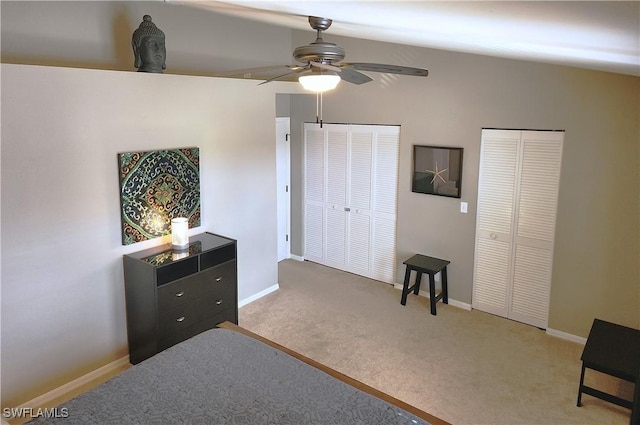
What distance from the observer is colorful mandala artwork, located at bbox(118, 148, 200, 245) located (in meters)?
3.75

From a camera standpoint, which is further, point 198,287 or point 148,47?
point 198,287

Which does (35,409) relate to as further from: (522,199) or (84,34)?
(522,199)

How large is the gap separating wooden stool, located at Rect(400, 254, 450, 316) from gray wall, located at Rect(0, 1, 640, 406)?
14 centimetres

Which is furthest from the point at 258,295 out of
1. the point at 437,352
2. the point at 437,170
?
the point at 437,170

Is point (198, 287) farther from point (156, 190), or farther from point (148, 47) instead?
point (148, 47)

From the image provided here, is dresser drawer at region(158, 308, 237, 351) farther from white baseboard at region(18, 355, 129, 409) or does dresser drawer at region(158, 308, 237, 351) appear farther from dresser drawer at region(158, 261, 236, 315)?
white baseboard at region(18, 355, 129, 409)

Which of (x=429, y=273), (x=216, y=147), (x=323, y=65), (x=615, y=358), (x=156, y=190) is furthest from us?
(x=429, y=273)

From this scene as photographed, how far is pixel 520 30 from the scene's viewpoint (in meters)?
1.38

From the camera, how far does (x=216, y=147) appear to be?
4.50 meters

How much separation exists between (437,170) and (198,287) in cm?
272

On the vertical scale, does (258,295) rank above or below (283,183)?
below

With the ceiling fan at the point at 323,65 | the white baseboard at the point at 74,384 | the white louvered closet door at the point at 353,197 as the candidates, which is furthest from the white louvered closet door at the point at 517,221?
the white baseboard at the point at 74,384

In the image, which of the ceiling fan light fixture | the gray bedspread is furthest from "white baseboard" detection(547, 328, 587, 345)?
the ceiling fan light fixture

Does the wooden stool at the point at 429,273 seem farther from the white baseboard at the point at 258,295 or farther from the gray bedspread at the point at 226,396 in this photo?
the gray bedspread at the point at 226,396
